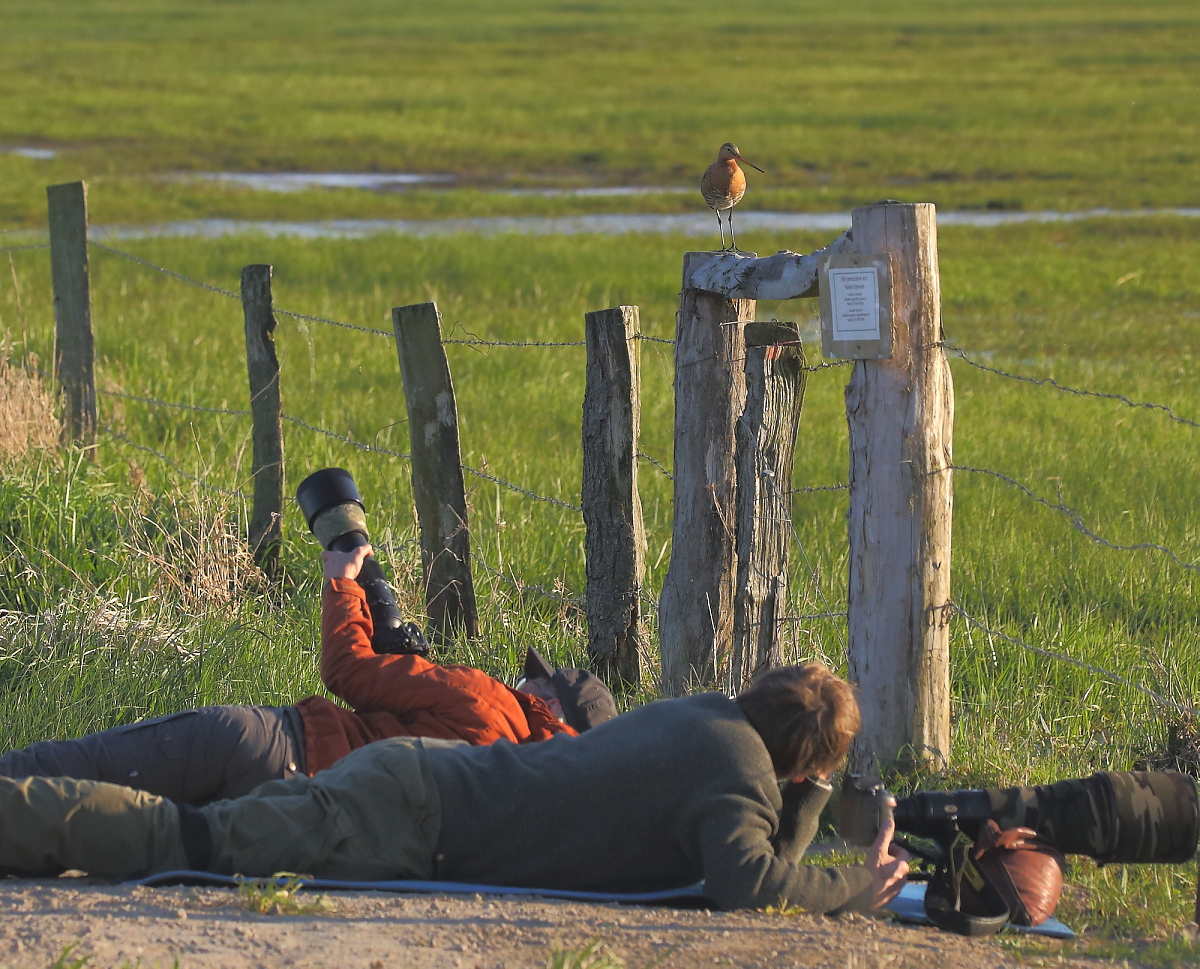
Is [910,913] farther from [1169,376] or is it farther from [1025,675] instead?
[1169,376]

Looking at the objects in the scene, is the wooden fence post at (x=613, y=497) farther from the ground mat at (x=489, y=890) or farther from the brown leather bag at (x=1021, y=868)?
the brown leather bag at (x=1021, y=868)

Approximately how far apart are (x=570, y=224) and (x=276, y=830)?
1849cm

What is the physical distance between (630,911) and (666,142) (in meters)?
28.9

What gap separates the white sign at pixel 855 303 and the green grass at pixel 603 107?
705 inches

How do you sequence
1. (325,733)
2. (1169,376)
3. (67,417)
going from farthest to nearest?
(1169,376), (67,417), (325,733)

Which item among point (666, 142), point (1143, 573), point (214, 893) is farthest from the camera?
point (666, 142)

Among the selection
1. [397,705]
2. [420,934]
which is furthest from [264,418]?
[420,934]

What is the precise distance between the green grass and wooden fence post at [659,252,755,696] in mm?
17307

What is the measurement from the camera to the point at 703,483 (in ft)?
14.6

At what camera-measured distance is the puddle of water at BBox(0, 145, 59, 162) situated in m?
27.1

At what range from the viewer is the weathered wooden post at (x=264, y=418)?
5.84 m

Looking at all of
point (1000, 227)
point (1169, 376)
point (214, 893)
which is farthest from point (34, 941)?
point (1000, 227)

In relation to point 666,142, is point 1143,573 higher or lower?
lower

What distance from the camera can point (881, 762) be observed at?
4.03 m
